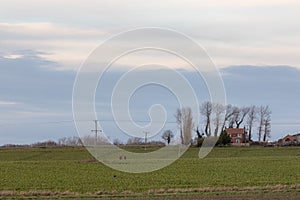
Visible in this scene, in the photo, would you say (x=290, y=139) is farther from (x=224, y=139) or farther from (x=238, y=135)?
(x=224, y=139)

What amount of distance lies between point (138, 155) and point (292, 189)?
2103 inches

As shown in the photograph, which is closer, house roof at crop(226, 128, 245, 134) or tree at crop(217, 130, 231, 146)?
tree at crop(217, 130, 231, 146)

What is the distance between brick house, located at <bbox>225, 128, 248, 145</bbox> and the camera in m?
127

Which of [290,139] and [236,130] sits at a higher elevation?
[236,130]

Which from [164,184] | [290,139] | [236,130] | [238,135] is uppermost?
[236,130]

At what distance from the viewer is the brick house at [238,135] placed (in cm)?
12718

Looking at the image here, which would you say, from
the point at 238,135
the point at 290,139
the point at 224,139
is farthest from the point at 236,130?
the point at 224,139

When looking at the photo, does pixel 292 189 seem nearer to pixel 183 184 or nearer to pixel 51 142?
pixel 183 184

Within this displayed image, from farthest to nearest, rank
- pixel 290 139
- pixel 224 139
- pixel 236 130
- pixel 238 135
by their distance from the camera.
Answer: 1. pixel 290 139
2. pixel 236 130
3. pixel 238 135
4. pixel 224 139

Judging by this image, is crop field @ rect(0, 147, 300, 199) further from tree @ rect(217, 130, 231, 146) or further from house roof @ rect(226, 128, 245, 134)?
house roof @ rect(226, 128, 245, 134)

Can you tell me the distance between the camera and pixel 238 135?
13200 centimetres

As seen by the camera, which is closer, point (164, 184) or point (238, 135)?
point (164, 184)

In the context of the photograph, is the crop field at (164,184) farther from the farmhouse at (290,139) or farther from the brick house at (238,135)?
the farmhouse at (290,139)

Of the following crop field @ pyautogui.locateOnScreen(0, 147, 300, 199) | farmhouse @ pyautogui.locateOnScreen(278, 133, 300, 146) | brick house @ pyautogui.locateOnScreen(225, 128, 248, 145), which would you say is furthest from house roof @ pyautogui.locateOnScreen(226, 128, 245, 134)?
crop field @ pyautogui.locateOnScreen(0, 147, 300, 199)
